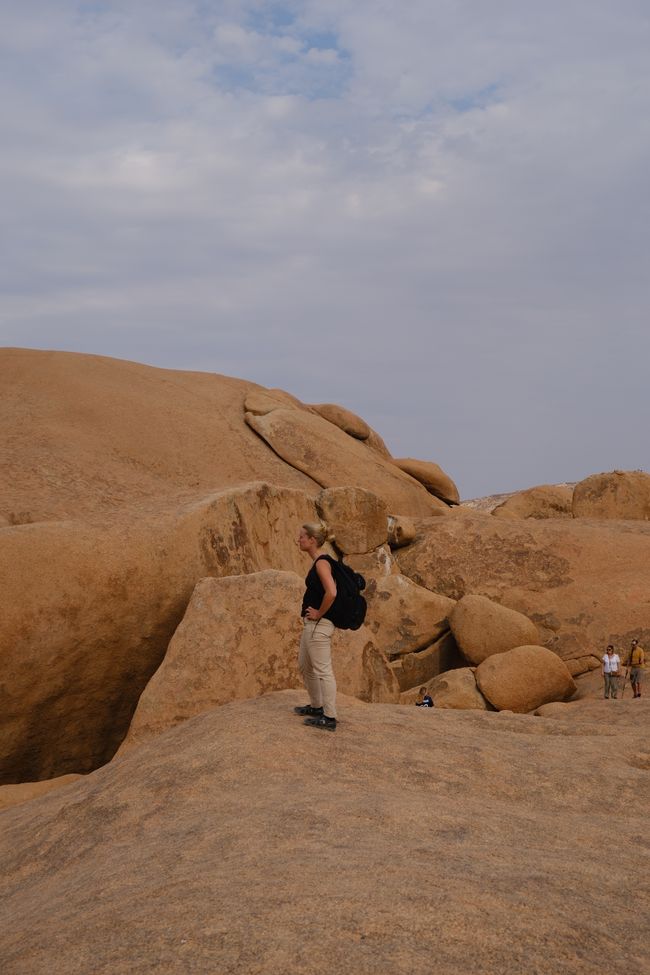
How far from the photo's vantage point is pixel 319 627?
6.36 m

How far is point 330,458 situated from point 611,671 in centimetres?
863

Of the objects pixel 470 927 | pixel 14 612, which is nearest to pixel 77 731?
pixel 14 612

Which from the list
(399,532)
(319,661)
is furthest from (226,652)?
(399,532)

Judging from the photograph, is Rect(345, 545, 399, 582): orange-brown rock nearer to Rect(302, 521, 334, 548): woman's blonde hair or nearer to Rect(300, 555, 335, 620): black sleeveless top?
Rect(300, 555, 335, 620): black sleeveless top

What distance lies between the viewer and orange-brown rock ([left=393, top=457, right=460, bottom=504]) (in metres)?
24.3

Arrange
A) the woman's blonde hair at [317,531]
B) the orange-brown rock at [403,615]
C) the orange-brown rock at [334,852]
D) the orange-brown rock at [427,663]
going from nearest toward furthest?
the orange-brown rock at [334,852] → the woman's blonde hair at [317,531] → the orange-brown rock at [427,663] → the orange-brown rock at [403,615]

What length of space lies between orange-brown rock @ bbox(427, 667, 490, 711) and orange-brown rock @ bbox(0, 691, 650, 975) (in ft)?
20.5

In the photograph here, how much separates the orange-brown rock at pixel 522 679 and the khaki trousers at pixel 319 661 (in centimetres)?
800

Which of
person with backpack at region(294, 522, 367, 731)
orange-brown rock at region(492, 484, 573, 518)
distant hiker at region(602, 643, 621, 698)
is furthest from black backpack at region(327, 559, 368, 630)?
orange-brown rock at region(492, 484, 573, 518)

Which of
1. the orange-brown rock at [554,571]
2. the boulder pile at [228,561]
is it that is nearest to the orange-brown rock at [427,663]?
the boulder pile at [228,561]

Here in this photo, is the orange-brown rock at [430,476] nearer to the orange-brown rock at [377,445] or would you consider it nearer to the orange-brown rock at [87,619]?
the orange-brown rock at [377,445]

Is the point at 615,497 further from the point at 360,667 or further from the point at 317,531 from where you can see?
the point at 317,531

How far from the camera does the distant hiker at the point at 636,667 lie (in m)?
15.1

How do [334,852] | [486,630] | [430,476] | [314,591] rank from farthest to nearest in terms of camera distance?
1. [430,476]
2. [486,630]
3. [314,591]
4. [334,852]
